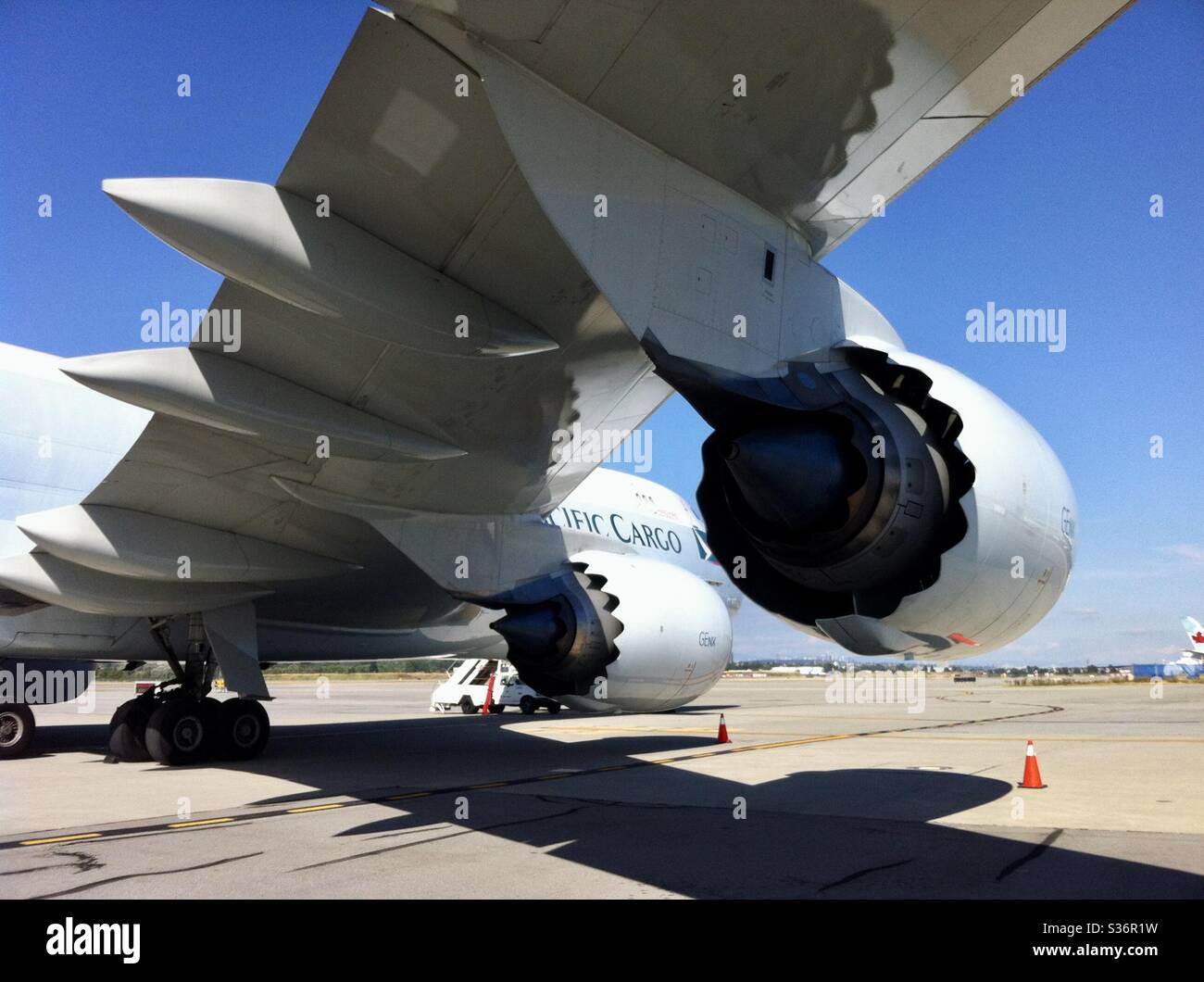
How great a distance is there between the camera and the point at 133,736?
39.9 ft

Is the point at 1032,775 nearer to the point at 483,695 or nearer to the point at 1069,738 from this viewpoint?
the point at 1069,738

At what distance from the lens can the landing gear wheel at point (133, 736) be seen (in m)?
12.1

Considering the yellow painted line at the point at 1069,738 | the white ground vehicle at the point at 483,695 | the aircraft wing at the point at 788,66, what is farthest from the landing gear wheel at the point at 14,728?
the yellow painted line at the point at 1069,738

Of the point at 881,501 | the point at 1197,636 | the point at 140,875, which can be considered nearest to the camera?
the point at 881,501

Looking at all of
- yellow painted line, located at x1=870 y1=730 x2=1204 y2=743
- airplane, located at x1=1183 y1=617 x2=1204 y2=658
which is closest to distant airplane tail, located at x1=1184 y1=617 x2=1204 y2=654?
airplane, located at x1=1183 y1=617 x2=1204 y2=658

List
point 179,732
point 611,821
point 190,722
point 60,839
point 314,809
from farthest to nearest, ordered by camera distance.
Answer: point 190,722 → point 179,732 → point 314,809 → point 611,821 → point 60,839

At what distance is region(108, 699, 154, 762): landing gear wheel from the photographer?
1213 cm

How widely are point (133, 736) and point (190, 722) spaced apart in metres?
1.12

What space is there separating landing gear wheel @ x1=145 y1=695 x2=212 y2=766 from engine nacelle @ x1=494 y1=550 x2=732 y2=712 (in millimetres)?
4443
